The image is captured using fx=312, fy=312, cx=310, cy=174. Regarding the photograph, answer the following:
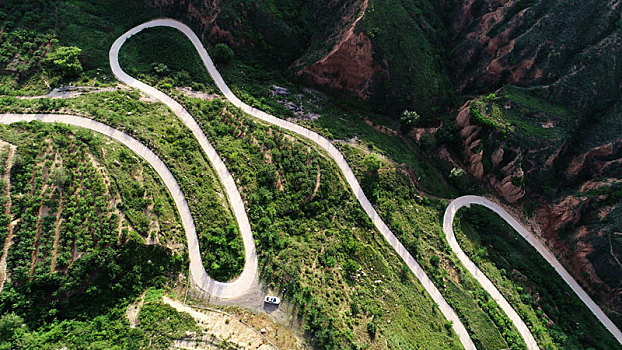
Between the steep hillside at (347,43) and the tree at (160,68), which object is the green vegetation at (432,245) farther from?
the tree at (160,68)

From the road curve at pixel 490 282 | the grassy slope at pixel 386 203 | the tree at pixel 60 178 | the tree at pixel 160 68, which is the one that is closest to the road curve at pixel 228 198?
the grassy slope at pixel 386 203

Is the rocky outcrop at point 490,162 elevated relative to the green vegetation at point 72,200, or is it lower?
elevated

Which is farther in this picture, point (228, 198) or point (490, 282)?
point (490, 282)

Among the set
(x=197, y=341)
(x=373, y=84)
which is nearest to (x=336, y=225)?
(x=197, y=341)

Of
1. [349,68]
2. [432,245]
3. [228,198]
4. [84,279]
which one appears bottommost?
[84,279]

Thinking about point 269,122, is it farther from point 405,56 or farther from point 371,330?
point 371,330

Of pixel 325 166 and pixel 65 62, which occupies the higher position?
pixel 325 166

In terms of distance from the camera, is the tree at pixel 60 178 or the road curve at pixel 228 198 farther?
the road curve at pixel 228 198

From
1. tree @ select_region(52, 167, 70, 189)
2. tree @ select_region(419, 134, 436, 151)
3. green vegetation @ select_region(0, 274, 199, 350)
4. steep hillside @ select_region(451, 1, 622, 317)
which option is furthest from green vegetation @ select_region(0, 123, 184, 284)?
steep hillside @ select_region(451, 1, 622, 317)

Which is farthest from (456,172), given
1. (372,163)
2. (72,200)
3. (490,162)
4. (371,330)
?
(72,200)
